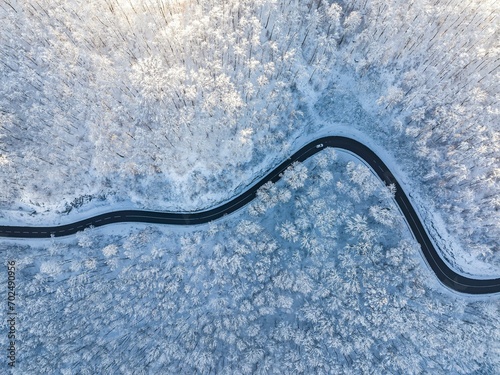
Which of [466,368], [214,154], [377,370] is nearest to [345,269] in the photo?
[377,370]

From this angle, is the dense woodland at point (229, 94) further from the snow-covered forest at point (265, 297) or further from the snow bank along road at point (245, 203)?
the snow-covered forest at point (265, 297)

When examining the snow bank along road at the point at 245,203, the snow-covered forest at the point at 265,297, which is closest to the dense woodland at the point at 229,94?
the snow bank along road at the point at 245,203

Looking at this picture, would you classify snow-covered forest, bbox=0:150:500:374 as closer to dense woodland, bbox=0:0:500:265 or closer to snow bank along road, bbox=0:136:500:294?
snow bank along road, bbox=0:136:500:294

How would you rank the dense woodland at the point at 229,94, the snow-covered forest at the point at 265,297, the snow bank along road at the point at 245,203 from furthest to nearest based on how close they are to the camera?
the snow bank along road at the point at 245,203 → the dense woodland at the point at 229,94 → the snow-covered forest at the point at 265,297

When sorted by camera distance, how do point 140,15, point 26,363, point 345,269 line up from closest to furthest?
point 26,363, point 345,269, point 140,15

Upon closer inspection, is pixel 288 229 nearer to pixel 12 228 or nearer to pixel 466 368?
pixel 466 368

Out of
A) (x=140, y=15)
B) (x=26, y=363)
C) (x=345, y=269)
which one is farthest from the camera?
(x=140, y=15)
